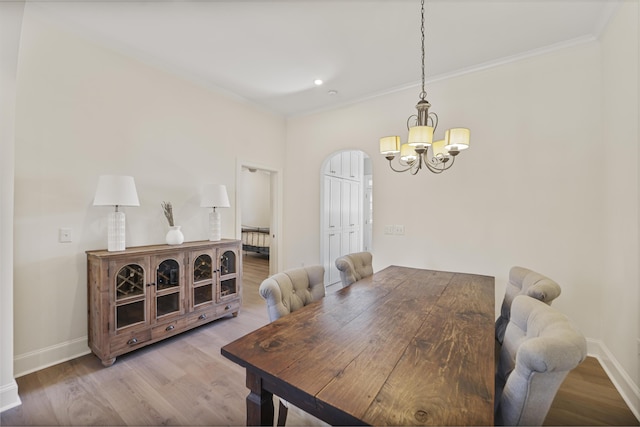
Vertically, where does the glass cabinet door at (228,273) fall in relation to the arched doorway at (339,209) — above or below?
below

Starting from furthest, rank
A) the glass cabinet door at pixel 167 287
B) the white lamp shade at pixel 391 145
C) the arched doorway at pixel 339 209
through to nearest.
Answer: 1. the arched doorway at pixel 339 209
2. the glass cabinet door at pixel 167 287
3. the white lamp shade at pixel 391 145

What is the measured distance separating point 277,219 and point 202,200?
1517 mm

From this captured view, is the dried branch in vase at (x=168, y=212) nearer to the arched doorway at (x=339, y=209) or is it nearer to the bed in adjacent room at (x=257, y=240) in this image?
the arched doorway at (x=339, y=209)

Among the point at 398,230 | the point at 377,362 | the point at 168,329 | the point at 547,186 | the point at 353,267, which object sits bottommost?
the point at 168,329

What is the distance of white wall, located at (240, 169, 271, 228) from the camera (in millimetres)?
8297

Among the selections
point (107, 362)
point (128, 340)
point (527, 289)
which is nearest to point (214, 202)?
point (128, 340)

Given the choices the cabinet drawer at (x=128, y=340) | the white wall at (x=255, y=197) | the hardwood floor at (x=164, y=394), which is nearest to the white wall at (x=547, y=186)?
the hardwood floor at (x=164, y=394)

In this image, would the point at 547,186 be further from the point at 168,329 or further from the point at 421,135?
the point at 168,329

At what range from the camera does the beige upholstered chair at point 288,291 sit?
5.09 ft

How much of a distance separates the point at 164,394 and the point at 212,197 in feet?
6.41

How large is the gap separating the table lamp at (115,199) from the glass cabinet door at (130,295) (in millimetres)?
234

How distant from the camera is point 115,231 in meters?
2.46

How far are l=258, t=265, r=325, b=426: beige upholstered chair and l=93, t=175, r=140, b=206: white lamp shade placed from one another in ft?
5.27

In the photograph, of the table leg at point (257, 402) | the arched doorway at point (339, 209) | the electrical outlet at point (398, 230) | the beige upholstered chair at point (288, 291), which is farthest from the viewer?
the arched doorway at point (339, 209)
